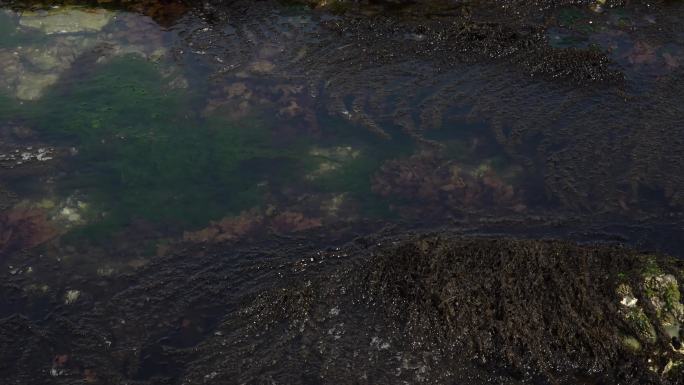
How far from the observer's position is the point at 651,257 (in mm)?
6637

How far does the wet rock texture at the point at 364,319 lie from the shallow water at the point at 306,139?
20 cm

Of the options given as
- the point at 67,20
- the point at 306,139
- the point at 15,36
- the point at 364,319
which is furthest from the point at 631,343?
the point at 15,36

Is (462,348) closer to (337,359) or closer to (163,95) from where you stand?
(337,359)

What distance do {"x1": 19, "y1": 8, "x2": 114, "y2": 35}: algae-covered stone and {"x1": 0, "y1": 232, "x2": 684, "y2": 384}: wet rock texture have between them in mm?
5591

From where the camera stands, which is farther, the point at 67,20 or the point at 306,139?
the point at 67,20

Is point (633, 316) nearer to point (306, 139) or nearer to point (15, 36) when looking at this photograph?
point (306, 139)

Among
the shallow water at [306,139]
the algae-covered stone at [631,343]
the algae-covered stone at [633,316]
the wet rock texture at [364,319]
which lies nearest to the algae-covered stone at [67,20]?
the shallow water at [306,139]

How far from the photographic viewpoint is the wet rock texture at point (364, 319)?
6035 mm

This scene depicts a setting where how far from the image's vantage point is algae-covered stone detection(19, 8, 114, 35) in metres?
11.0

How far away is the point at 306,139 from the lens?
29.0 feet

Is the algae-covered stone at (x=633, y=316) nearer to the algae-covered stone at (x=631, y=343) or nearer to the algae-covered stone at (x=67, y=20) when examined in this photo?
the algae-covered stone at (x=631, y=343)

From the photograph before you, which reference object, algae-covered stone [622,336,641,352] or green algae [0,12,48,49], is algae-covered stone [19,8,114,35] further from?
algae-covered stone [622,336,641,352]

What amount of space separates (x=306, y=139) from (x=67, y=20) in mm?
5886

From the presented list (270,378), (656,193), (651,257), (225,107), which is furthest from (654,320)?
(225,107)
